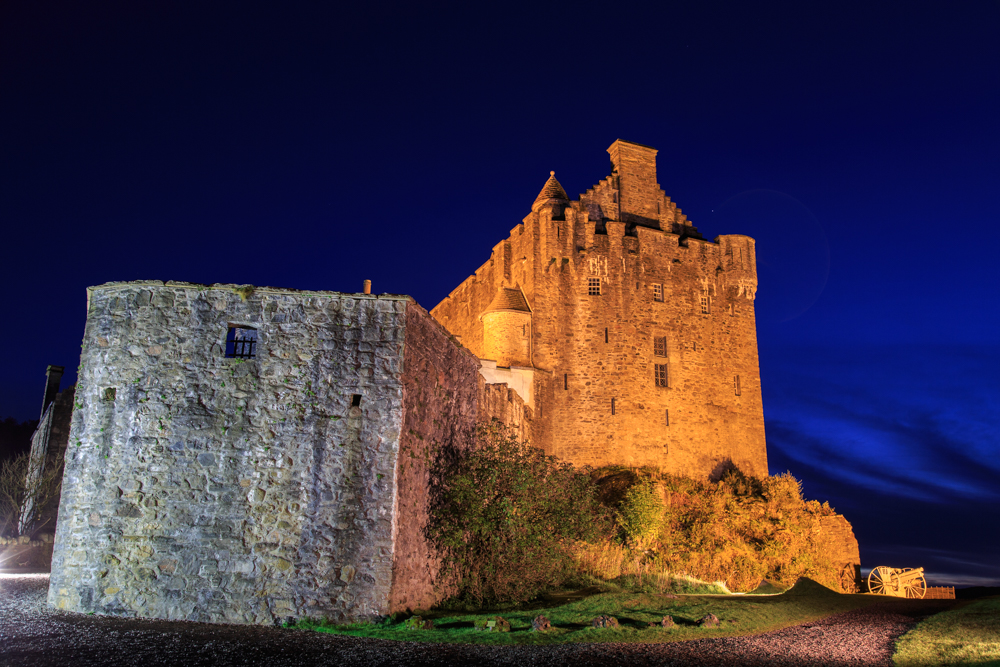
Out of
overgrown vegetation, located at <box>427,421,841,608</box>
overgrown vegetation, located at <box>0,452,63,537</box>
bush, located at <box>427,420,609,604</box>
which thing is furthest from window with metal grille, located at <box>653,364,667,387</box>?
overgrown vegetation, located at <box>0,452,63,537</box>

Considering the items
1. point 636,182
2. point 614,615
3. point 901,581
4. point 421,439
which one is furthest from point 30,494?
point 901,581

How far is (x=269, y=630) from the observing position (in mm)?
9773

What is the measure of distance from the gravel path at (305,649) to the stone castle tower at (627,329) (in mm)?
18493

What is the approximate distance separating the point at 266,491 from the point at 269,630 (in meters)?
2.11

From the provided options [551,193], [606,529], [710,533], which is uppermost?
[551,193]

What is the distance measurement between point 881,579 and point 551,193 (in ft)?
68.4

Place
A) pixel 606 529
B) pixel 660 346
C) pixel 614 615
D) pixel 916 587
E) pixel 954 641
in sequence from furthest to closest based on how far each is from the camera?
pixel 660 346 → pixel 916 587 → pixel 606 529 → pixel 614 615 → pixel 954 641

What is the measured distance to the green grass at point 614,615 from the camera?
9.77 m

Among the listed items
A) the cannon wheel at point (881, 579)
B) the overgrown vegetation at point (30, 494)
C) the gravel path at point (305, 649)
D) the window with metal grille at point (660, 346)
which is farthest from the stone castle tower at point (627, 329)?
the gravel path at point (305, 649)

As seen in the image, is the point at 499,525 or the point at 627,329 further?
the point at 627,329

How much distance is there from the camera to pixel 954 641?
9.82 m

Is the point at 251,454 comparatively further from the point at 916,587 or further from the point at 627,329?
the point at 916,587

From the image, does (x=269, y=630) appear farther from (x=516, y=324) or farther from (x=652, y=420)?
(x=652, y=420)

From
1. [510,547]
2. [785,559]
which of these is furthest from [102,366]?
[785,559]
